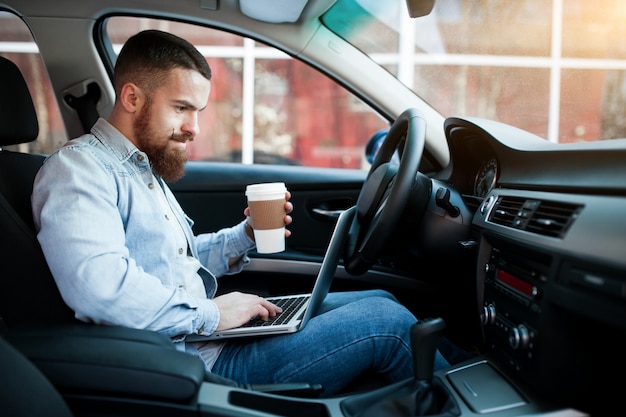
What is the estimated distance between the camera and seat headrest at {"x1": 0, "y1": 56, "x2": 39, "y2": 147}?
4.97ft

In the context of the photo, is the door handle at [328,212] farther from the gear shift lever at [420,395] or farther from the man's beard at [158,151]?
the gear shift lever at [420,395]

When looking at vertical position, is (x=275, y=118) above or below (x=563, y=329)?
above

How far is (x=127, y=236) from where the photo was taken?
1.38 meters

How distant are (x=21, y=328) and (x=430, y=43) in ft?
10.5

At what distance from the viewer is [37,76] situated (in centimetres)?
247

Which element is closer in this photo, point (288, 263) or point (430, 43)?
point (288, 263)

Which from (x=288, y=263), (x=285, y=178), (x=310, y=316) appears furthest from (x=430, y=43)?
(x=310, y=316)

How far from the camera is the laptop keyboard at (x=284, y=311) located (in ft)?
4.94

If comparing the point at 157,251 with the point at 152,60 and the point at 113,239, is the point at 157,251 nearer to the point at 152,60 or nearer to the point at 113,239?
the point at 113,239

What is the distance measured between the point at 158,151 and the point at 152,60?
22cm

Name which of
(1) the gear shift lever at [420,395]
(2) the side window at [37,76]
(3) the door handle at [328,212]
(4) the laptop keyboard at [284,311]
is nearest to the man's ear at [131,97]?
(4) the laptop keyboard at [284,311]

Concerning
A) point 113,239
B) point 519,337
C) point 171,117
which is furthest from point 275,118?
point 519,337

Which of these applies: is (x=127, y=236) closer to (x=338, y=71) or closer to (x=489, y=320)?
(x=489, y=320)

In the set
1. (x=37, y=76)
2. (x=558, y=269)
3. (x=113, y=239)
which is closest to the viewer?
(x=558, y=269)
